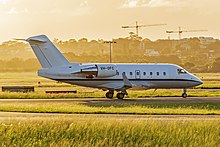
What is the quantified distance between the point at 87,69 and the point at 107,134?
25.5 metres

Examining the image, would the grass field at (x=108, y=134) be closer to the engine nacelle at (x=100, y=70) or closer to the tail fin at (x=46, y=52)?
the engine nacelle at (x=100, y=70)

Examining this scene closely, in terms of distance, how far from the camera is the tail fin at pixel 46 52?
44.3 m

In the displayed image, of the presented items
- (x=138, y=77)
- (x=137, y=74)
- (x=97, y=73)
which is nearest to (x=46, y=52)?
(x=97, y=73)

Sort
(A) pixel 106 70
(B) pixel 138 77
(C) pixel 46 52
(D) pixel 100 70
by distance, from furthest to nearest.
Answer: (B) pixel 138 77 < (A) pixel 106 70 < (C) pixel 46 52 < (D) pixel 100 70

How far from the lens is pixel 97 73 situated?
44188 millimetres

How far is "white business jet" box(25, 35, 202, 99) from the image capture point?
43906 millimetres

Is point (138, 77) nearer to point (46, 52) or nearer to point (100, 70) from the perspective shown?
point (100, 70)

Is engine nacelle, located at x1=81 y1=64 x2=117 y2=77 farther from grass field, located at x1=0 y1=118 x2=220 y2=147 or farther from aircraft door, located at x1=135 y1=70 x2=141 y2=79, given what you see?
grass field, located at x1=0 y1=118 x2=220 y2=147

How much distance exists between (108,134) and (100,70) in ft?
85.0

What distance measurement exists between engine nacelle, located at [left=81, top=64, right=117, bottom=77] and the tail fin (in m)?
1.85

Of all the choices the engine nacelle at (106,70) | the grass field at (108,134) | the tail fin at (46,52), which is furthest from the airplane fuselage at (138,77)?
the grass field at (108,134)

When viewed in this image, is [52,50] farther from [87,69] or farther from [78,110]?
[78,110]

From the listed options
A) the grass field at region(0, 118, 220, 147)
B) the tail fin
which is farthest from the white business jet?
the grass field at region(0, 118, 220, 147)

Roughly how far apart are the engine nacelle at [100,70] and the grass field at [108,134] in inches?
923
